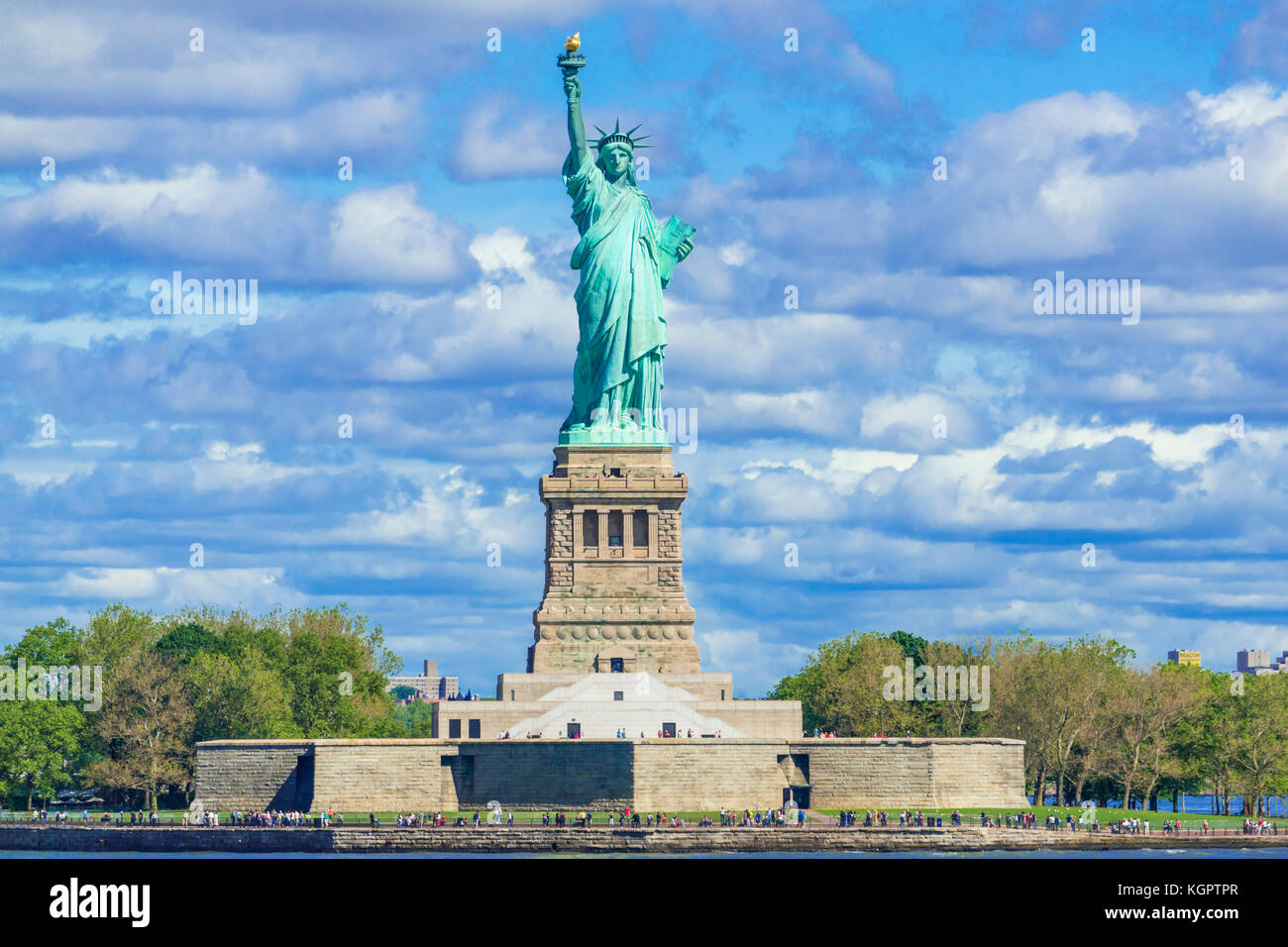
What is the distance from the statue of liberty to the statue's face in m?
0.04

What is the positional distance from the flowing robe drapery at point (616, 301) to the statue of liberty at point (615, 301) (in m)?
0.04

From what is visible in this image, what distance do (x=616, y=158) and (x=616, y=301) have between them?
5.57 meters

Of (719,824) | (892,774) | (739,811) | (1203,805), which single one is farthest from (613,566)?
(1203,805)

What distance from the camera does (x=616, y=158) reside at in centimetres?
9612

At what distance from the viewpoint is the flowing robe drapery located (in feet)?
317

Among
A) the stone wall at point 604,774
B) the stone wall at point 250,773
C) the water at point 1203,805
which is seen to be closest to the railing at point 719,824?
the stone wall at point 250,773

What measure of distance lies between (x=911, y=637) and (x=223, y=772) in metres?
36.6

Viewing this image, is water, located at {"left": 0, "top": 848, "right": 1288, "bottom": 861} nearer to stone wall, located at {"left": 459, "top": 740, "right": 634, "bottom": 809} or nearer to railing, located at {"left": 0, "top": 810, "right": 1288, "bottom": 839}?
railing, located at {"left": 0, "top": 810, "right": 1288, "bottom": 839}

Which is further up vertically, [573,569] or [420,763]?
[573,569]

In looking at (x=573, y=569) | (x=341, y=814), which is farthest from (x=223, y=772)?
(x=573, y=569)

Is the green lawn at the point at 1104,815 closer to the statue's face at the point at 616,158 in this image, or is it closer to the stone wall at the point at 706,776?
the stone wall at the point at 706,776
